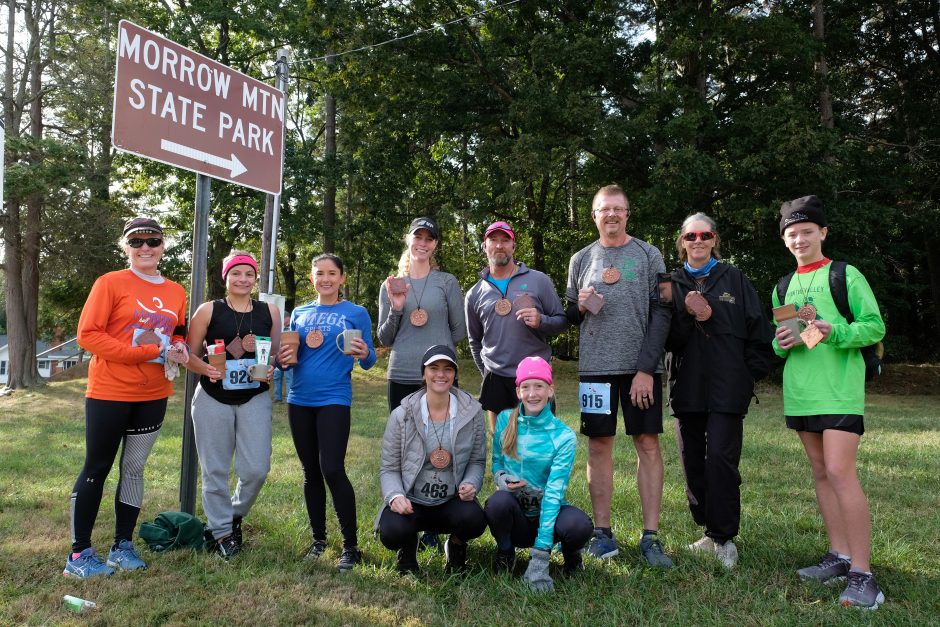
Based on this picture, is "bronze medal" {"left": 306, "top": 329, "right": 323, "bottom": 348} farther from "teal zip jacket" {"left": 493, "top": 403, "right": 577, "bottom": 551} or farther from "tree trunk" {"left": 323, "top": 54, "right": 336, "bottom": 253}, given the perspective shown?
"tree trunk" {"left": 323, "top": 54, "right": 336, "bottom": 253}

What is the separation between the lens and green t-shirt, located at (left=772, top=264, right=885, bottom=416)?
3.56 meters

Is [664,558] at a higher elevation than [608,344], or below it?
below

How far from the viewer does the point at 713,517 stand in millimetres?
3988

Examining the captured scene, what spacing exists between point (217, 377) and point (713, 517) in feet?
10.2

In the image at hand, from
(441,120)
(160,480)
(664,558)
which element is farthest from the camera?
(441,120)

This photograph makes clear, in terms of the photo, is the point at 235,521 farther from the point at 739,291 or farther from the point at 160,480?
the point at 739,291

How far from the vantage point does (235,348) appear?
163 inches

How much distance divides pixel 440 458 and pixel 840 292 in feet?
7.96

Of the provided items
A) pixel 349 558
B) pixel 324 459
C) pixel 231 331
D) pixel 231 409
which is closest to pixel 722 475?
pixel 349 558

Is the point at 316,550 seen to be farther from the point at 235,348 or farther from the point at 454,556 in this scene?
the point at 235,348

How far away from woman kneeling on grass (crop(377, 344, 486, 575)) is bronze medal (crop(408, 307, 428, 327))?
32 centimetres

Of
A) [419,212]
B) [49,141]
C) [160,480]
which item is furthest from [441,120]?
[160,480]

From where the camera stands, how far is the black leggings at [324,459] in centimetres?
410

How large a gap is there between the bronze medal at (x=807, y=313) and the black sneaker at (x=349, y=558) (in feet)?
9.62
